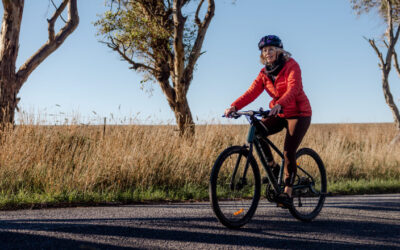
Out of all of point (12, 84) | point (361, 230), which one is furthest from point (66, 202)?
point (12, 84)

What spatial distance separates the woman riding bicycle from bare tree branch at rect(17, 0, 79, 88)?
913 cm

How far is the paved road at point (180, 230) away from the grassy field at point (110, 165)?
5.25 feet

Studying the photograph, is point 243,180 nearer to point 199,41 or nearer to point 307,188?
point 307,188

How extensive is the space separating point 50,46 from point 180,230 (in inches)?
384

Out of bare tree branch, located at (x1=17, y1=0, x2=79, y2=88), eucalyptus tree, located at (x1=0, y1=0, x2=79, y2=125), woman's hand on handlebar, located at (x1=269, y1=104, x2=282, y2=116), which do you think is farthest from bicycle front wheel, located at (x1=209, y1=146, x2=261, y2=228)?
bare tree branch, located at (x1=17, y1=0, x2=79, y2=88)

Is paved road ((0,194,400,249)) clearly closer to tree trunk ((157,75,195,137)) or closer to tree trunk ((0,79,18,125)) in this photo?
tree trunk ((0,79,18,125))

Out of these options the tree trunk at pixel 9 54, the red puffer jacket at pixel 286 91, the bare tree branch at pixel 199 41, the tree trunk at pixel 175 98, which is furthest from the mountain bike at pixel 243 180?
the bare tree branch at pixel 199 41

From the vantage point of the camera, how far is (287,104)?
5.24m

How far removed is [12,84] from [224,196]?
367 inches

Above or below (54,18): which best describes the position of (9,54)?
below

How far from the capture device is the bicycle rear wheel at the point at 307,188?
5.79m

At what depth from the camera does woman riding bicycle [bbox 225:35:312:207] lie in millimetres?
5336

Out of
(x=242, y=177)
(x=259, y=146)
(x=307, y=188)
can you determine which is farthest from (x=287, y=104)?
(x=307, y=188)

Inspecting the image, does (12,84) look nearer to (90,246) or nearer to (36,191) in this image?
(36,191)
